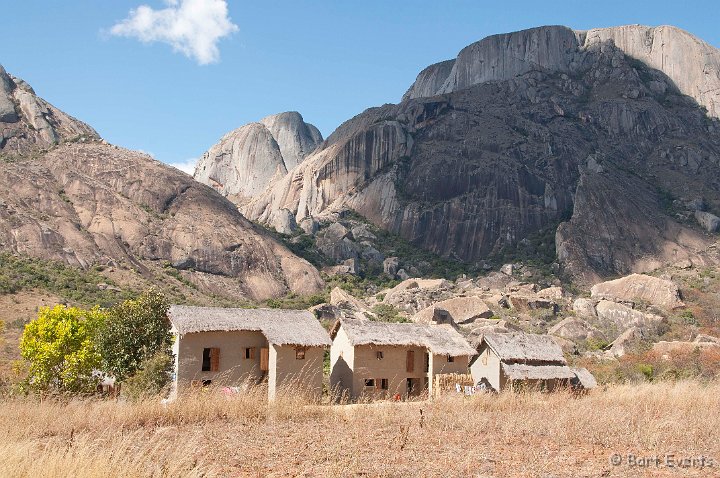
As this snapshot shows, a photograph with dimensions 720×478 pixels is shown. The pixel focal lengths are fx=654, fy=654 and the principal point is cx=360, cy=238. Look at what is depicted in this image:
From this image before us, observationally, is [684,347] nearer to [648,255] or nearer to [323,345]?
[323,345]

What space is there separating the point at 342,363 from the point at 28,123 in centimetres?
7076

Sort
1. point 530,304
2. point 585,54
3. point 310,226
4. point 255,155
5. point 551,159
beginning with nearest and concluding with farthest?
point 530,304 < point 310,226 < point 551,159 < point 585,54 < point 255,155

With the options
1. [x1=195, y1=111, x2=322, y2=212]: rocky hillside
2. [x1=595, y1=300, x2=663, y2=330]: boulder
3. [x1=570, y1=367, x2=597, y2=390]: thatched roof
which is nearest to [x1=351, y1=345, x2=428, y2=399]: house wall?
[x1=570, y1=367, x2=597, y2=390]: thatched roof

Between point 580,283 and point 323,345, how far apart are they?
62114 mm

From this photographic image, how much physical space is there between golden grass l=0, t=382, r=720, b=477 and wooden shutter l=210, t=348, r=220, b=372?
49.5ft

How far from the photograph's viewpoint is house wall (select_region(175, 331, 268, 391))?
88.8ft

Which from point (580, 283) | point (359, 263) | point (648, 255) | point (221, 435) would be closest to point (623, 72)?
point (648, 255)

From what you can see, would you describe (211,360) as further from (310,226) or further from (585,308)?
(310,226)

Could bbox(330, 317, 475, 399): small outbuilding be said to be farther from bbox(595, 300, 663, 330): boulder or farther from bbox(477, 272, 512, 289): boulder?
bbox(477, 272, 512, 289): boulder

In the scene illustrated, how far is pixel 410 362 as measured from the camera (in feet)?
107

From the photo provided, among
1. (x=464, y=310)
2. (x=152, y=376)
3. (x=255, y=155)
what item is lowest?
(x=152, y=376)

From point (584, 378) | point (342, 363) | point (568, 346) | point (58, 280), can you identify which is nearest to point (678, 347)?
point (568, 346)

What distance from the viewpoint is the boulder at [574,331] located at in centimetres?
5475

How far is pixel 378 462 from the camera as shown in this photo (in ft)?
27.8
